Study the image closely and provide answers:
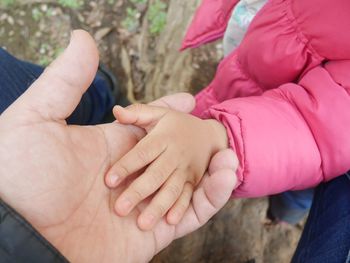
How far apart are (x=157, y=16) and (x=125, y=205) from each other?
4.11ft

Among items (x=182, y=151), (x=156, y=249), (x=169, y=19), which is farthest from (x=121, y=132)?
(x=169, y=19)

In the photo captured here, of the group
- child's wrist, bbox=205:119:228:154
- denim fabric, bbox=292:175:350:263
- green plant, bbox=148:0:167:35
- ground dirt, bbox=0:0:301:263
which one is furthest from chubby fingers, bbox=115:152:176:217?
green plant, bbox=148:0:167:35

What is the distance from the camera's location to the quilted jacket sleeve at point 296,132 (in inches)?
33.2

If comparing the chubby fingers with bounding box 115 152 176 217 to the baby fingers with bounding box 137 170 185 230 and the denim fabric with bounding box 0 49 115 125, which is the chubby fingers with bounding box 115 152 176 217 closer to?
the baby fingers with bounding box 137 170 185 230

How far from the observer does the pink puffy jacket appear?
84 cm

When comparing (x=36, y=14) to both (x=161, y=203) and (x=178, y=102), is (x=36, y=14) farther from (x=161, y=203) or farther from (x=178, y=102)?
(x=161, y=203)

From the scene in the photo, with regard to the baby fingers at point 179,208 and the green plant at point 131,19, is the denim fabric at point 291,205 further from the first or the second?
the green plant at point 131,19

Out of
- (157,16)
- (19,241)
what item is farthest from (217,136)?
(157,16)

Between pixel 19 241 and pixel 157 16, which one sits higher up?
pixel 19 241

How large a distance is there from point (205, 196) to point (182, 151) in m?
0.10

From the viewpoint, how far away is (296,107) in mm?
904

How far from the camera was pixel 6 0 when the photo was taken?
184cm

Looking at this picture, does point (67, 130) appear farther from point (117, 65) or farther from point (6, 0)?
point (6, 0)

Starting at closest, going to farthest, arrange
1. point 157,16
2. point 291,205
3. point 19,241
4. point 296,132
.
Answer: point 19,241 → point 296,132 → point 291,205 → point 157,16
